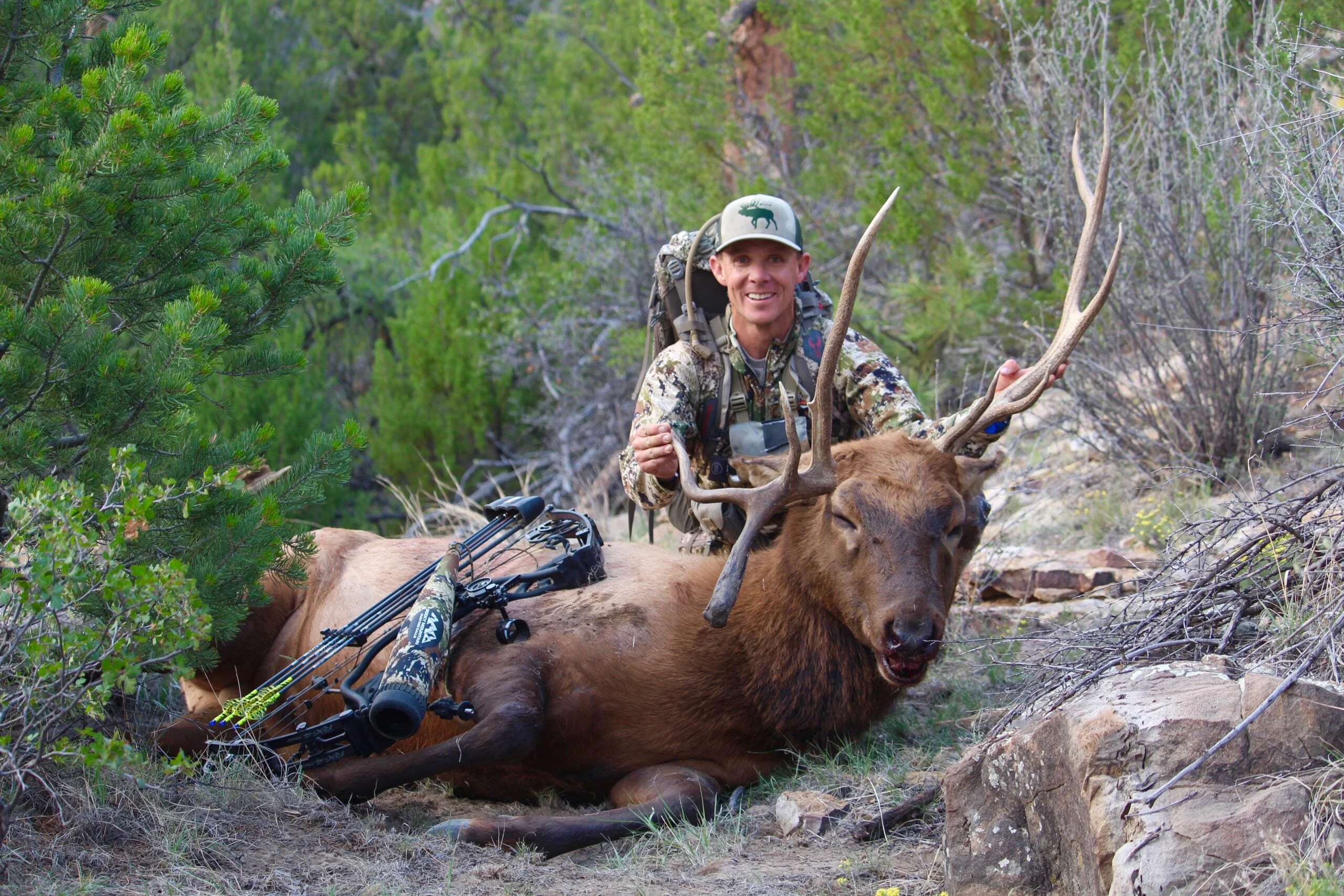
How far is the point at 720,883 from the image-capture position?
3688 mm

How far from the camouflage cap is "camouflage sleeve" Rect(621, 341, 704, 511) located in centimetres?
54

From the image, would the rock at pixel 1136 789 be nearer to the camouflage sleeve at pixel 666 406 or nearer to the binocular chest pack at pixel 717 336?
the camouflage sleeve at pixel 666 406

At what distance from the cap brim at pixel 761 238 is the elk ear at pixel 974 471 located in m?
1.32

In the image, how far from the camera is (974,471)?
188 inches

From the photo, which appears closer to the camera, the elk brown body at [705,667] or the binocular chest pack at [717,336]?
the elk brown body at [705,667]

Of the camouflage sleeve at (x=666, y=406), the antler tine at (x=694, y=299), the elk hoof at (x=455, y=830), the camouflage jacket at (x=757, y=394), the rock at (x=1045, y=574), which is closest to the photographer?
the elk hoof at (x=455, y=830)

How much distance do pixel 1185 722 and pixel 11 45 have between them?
403 cm

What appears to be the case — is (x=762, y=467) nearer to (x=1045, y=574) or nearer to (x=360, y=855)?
(x=360, y=855)

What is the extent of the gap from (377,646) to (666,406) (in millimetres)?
1701

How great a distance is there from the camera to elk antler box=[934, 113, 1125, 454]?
440 cm

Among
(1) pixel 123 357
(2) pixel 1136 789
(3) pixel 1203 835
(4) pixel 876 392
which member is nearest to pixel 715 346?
(4) pixel 876 392

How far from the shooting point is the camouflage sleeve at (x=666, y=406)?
5.41 metres

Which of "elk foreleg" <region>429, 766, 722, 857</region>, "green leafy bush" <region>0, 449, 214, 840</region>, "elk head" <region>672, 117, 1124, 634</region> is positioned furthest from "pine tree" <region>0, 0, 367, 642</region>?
"elk head" <region>672, 117, 1124, 634</region>

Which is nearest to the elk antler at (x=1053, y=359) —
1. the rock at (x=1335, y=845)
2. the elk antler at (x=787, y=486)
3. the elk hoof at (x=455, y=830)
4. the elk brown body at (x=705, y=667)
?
the elk brown body at (x=705, y=667)
